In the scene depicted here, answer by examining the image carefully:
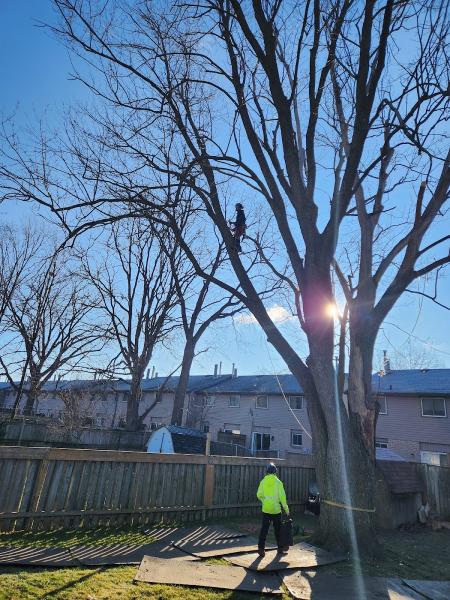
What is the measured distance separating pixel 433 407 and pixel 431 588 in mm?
22542

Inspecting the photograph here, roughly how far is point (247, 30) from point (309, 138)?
7.33ft

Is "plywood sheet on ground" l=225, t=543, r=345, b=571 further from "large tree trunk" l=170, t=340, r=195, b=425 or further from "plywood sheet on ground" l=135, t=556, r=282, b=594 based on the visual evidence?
"large tree trunk" l=170, t=340, r=195, b=425

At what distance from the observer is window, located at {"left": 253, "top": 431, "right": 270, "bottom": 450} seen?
107 feet

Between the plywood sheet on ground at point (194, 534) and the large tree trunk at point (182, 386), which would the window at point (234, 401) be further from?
the plywood sheet on ground at point (194, 534)

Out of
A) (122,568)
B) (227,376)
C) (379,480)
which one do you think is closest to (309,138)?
(122,568)

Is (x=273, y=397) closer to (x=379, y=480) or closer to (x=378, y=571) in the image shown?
(x=379, y=480)

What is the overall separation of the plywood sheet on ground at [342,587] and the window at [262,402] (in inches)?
1121

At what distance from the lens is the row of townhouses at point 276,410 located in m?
25.1

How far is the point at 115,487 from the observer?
7.85 meters

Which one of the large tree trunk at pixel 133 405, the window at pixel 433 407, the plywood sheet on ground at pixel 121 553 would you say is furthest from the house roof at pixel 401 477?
the window at pixel 433 407

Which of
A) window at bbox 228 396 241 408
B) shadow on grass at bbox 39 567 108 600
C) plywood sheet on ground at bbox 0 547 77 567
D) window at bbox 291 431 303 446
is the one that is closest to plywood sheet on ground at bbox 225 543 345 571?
shadow on grass at bbox 39 567 108 600

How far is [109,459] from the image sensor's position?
782cm

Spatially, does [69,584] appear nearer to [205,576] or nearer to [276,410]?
[205,576]

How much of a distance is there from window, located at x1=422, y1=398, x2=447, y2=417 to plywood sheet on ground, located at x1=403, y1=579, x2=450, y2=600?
21808 mm
